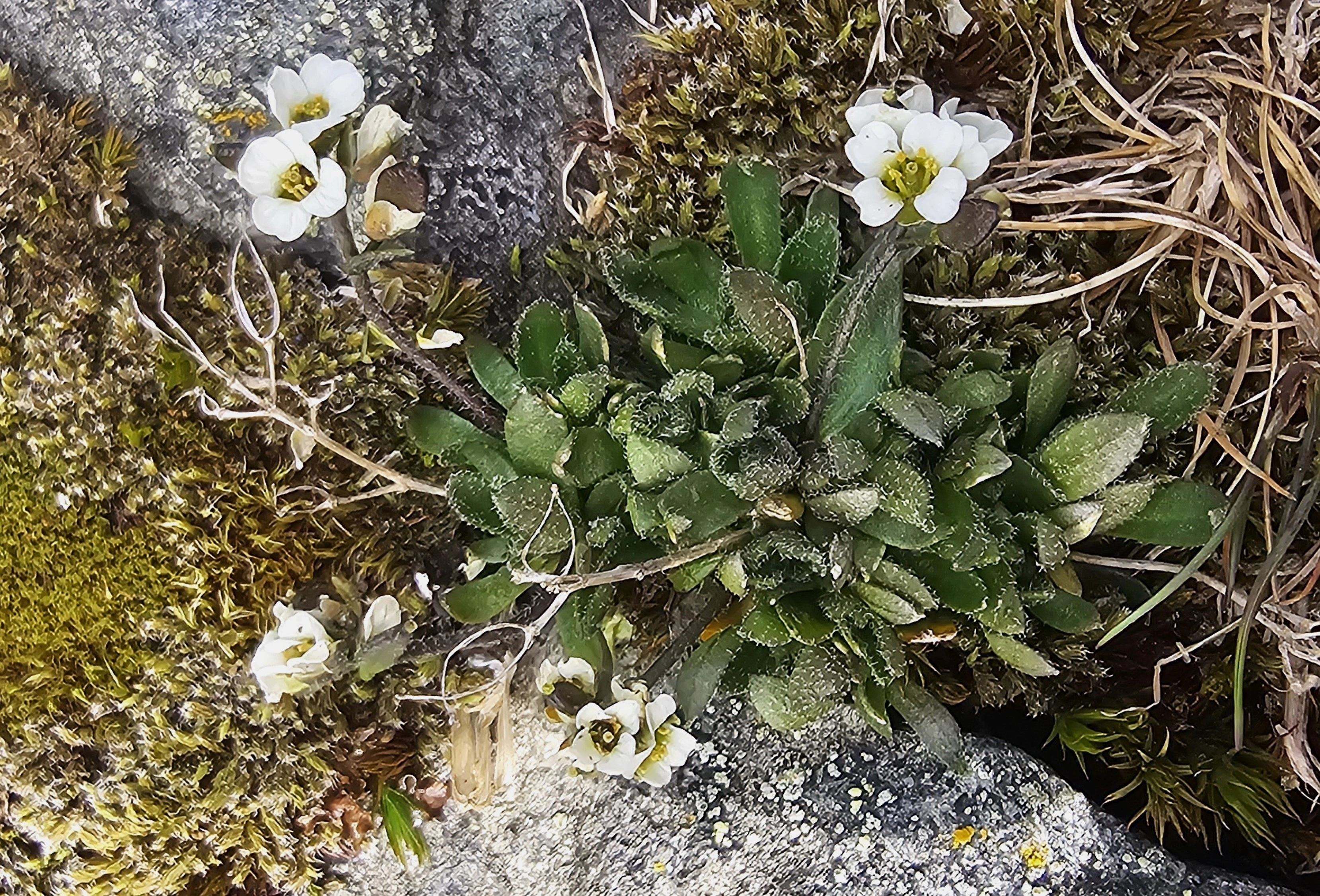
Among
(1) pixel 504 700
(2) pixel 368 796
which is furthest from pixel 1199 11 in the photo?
(2) pixel 368 796

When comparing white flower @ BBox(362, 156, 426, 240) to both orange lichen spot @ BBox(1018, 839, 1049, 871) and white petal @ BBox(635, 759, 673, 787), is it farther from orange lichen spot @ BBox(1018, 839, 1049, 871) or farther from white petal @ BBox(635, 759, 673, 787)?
orange lichen spot @ BBox(1018, 839, 1049, 871)

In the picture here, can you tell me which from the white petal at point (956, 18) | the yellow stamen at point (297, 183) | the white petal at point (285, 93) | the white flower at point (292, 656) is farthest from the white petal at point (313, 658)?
the white petal at point (956, 18)

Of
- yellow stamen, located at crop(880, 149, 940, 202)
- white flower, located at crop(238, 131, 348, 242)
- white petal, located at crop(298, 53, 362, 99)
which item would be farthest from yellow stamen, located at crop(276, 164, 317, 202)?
yellow stamen, located at crop(880, 149, 940, 202)

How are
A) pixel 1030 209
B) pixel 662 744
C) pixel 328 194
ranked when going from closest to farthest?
pixel 328 194 < pixel 662 744 < pixel 1030 209

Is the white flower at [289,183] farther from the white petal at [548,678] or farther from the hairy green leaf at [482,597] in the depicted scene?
the white petal at [548,678]

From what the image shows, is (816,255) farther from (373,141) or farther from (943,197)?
(373,141)

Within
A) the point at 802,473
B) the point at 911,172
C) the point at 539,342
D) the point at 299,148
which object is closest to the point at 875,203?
the point at 911,172

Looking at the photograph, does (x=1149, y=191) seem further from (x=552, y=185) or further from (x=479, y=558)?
(x=479, y=558)
